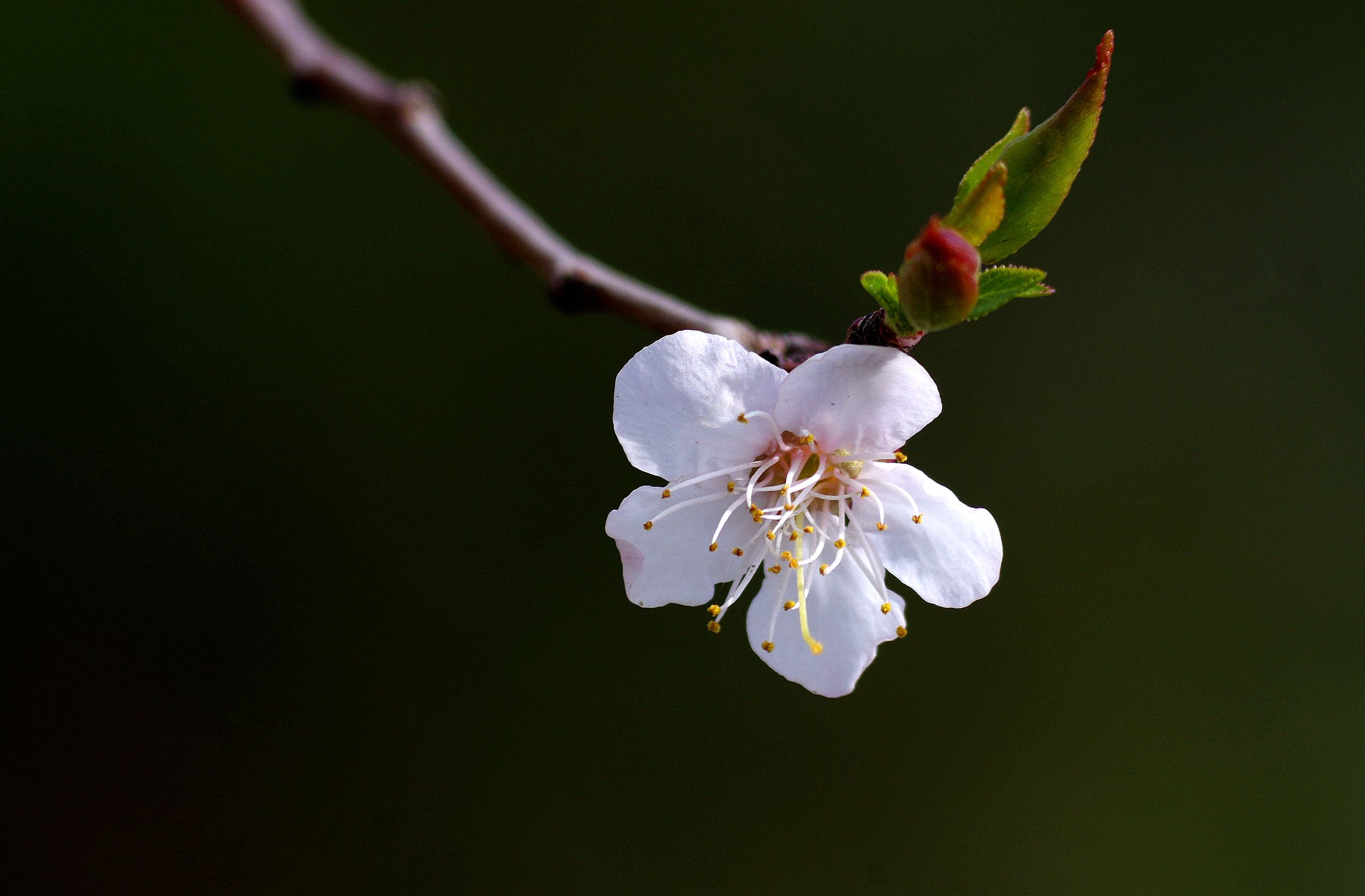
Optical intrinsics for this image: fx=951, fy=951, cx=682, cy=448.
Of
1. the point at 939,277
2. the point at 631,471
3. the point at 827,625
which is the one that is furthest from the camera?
the point at 631,471

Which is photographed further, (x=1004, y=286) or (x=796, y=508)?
(x=796, y=508)

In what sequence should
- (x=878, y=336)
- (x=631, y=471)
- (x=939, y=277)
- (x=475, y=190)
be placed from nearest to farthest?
(x=939, y=277) < (x=878, y=336) < (x=475, y=190) < (x=631, y=471)

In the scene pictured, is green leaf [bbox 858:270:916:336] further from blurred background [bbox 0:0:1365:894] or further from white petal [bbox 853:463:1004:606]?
blurred background [bbox 0:0:1365:894]

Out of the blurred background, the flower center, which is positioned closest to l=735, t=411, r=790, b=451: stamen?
the flower center

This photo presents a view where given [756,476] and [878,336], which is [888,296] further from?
[756,476]

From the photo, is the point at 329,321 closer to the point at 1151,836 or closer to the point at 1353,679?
the point at 1151,836

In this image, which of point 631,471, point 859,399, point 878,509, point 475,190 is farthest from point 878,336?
point 631,471

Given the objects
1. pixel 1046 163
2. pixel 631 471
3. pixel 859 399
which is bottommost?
pixel 859 399
